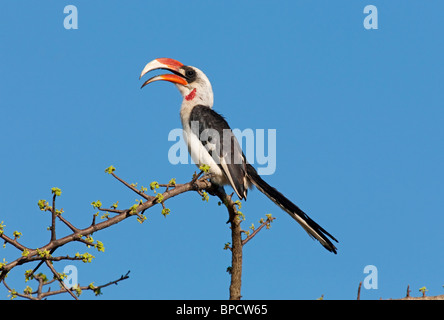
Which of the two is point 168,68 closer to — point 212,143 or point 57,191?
point 212,143

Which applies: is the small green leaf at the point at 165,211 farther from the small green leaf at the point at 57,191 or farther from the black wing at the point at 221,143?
the black wing at the point at 221,143

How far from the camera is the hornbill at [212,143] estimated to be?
6.09m

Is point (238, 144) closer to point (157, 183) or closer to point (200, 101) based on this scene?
point (200, 101)

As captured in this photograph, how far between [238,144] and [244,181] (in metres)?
0.70

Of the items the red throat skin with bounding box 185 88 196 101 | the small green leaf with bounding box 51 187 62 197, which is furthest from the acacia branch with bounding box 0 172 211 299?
the red throat skin with bounding box 185 88 196 101

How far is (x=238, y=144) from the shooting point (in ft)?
23.3

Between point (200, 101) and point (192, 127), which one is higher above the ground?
point (200, 101)

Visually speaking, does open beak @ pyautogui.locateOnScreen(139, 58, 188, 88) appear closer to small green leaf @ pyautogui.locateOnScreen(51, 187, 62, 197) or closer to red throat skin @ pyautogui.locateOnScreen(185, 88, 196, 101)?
red throat skin @ pyautogui.locateOnScreen(185, 88, 196, 101)

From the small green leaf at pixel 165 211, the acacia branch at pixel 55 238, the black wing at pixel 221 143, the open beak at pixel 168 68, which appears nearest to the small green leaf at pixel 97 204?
the acacia branch at pixel 55 238

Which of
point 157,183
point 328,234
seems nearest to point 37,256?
point 157,183
